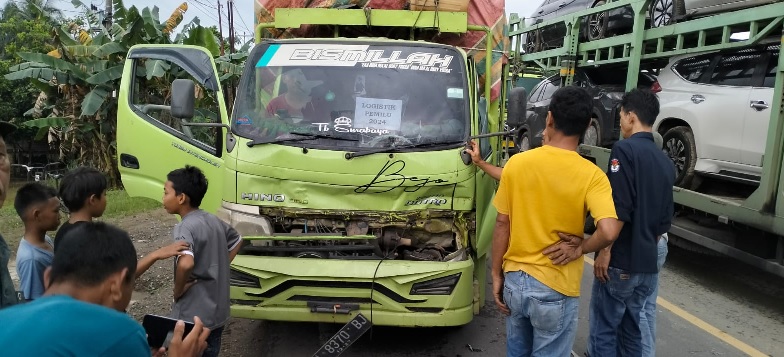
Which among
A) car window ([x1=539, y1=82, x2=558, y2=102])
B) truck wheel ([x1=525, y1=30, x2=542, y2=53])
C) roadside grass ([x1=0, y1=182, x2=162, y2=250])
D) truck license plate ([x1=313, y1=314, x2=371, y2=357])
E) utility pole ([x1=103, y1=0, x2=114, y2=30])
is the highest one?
utility pole ([x1=103, y1=0, x2=114, y2=30])

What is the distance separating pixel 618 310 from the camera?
3234 millimetres

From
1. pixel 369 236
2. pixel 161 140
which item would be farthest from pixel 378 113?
pixel 161 140

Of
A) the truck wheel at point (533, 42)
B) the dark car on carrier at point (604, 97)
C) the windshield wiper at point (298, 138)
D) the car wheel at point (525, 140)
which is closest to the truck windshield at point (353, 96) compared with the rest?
the windshield wiper at point (298, 138)

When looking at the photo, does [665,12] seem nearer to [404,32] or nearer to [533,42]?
[533,42]

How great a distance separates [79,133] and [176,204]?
11.6m

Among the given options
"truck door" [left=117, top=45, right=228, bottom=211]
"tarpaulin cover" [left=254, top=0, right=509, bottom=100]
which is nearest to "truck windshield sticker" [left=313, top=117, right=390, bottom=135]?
"truck door" [left=117, top=45, right=228, bottom=211]

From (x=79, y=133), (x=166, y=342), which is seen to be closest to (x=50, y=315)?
(x=166, y=342)

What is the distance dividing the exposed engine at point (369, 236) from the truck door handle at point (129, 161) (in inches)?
59.6

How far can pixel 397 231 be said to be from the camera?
4043mm

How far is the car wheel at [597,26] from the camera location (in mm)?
7820

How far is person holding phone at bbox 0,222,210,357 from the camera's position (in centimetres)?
123

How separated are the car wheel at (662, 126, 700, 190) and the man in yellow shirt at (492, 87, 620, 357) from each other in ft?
14.3

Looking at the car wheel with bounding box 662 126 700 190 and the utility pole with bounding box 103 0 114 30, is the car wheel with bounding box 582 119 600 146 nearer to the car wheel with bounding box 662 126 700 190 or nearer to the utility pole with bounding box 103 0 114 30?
the car wheel with bounding box 662 126 700 190

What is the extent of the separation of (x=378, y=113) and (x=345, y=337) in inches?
64.0
